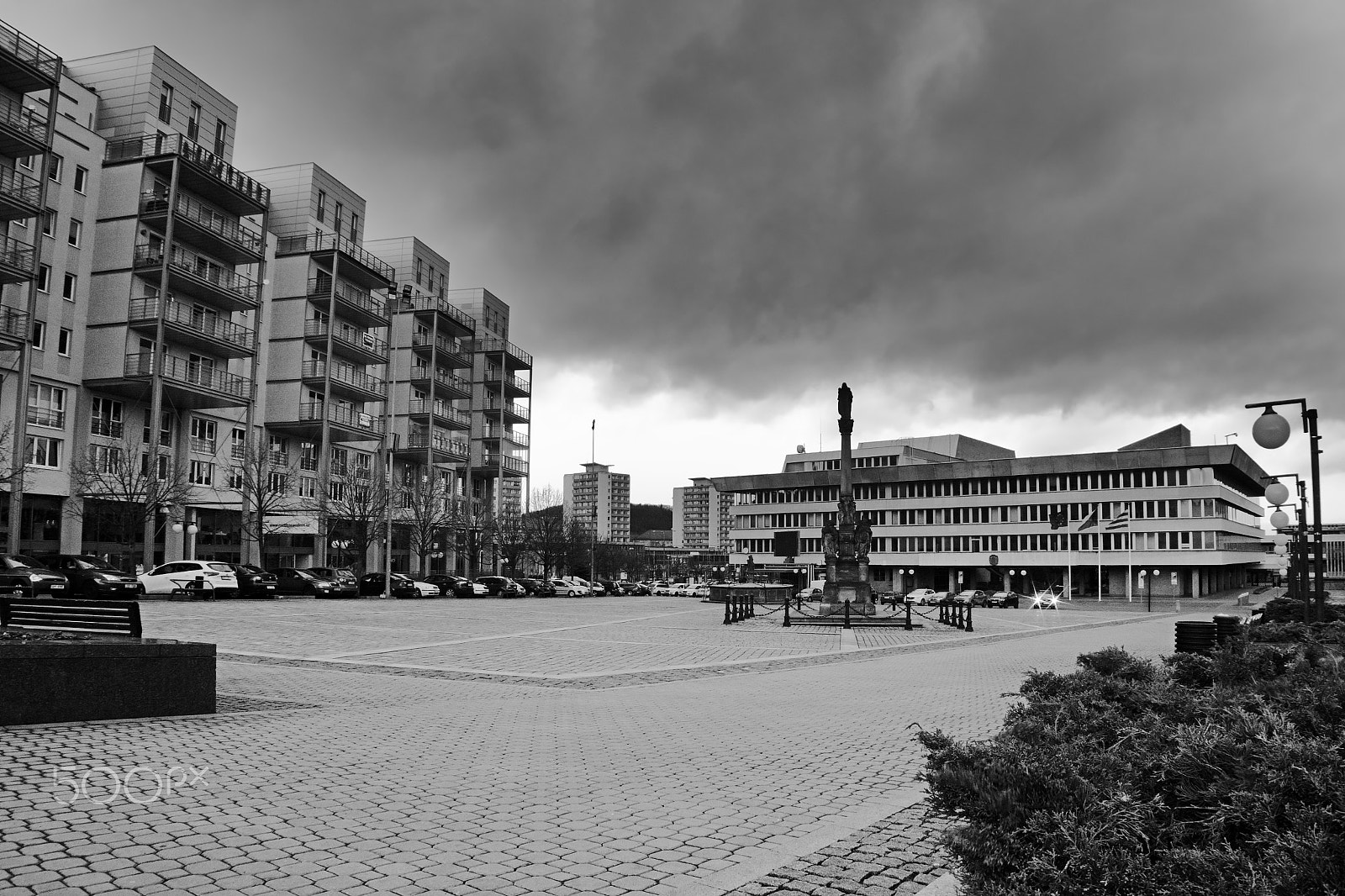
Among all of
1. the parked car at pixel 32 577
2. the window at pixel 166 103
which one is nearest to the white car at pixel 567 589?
the window at pixel 166 103

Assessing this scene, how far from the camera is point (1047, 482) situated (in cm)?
Result: 9525

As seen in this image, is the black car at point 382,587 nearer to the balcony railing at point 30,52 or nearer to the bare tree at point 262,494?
the bare tree at point 262,494

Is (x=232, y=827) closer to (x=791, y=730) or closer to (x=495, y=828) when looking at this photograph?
(x=495, y=828)

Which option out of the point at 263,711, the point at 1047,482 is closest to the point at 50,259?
the point at 263,711

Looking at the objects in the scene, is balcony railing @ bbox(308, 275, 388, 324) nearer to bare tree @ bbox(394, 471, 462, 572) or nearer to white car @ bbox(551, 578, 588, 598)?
bare tree @ bbox(394, 471, 462, 572)

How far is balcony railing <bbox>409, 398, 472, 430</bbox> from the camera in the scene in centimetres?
7794

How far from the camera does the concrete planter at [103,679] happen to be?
8789 mm

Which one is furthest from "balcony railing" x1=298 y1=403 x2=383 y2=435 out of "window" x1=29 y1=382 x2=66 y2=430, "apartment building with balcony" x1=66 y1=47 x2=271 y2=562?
"window" x1=29 y1=382 x2=66 y2=430

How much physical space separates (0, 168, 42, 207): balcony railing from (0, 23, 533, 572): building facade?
160 mm

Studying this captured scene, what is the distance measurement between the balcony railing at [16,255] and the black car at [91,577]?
1295 cm

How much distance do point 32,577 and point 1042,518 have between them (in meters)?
86.4

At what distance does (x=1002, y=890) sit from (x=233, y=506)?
60.4 m

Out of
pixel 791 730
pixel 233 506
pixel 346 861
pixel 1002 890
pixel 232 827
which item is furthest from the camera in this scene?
pixel 233 506

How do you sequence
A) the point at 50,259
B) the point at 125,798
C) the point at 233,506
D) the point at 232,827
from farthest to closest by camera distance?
the point at 233,506 → the point at 50,259 → the point at 125,798 → the point at 232,827
